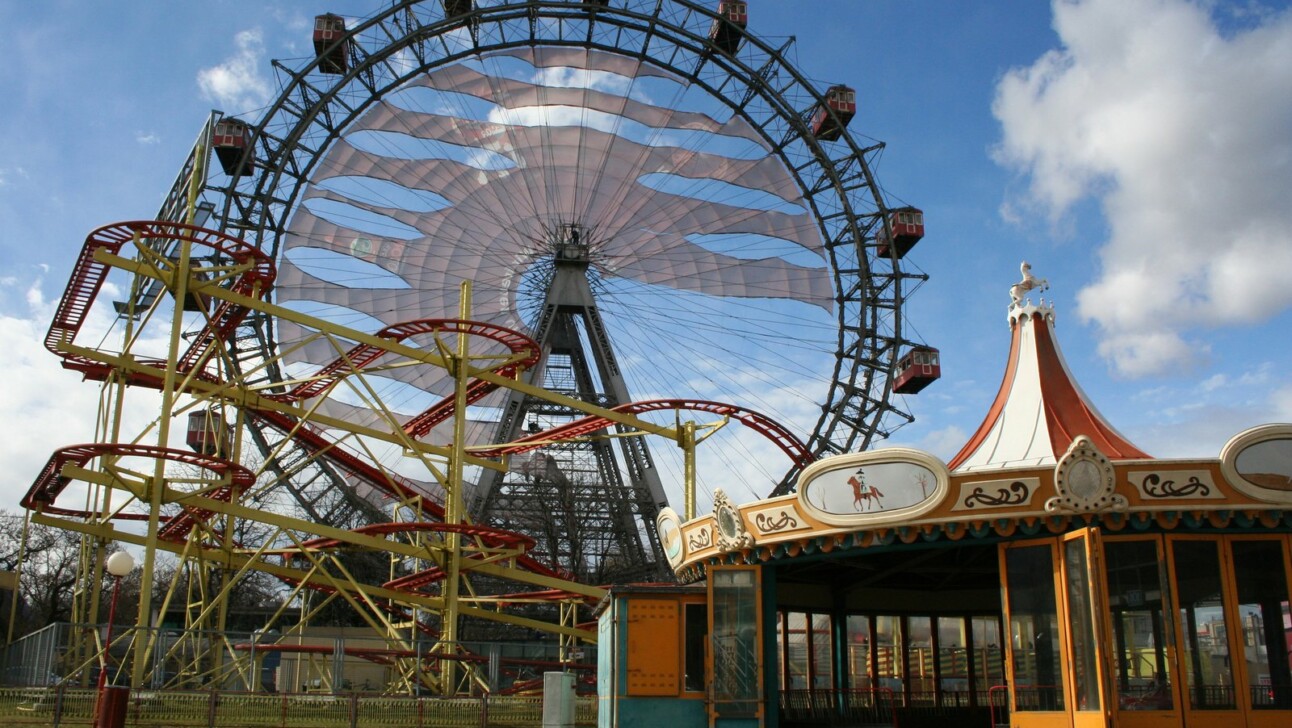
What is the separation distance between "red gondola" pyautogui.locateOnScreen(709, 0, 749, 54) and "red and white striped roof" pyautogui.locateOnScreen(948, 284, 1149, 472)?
2602 cm

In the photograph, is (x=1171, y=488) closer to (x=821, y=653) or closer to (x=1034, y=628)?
(x=1034, y=628)

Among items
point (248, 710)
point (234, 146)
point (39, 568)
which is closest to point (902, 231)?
point (234, 146)

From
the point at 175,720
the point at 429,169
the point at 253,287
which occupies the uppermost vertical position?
the point at 429,169

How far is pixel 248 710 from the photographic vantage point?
53.4 ft

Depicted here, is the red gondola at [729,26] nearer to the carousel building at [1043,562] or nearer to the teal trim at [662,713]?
the carousel building at [1043,562]

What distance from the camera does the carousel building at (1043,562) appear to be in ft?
41.2

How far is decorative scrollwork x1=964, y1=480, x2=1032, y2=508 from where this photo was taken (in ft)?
43.5

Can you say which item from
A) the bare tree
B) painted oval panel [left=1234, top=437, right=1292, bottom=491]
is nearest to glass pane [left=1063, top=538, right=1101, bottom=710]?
painted oval panel [left=1234, top=437, right=1292, bottom=491]

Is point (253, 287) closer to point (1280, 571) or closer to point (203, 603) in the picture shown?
point (203, 603)

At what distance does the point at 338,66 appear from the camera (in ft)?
128

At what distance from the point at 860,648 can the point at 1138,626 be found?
28.5 feet

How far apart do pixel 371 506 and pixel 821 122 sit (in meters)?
20.6

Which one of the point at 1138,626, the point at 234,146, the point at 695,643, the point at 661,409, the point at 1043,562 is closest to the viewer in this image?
the point at 1138,626

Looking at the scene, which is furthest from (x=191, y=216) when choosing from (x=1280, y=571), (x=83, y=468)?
(x=1280, y=571)
